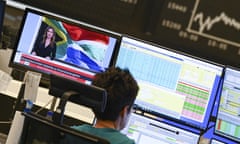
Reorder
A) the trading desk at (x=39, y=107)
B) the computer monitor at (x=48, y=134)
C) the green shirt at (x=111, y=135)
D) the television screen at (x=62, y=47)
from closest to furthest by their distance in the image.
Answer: the computer monitor at (x=48, y=134) < the green shirt at (x=111, y=135) < the television screen at (x=62, y=47) < the trading desk at (x=39, y=107)

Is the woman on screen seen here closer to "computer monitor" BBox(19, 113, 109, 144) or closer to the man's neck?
the man's neck

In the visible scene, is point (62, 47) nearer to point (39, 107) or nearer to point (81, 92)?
point (39, 107)

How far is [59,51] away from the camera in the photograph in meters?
2.37

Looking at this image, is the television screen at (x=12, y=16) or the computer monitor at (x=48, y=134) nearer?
the computer monitor at (x=48, y=134)

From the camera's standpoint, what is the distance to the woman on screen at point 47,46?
7.82ft

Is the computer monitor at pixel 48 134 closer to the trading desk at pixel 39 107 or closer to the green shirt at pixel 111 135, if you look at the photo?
the green shirt at pixel 111 135

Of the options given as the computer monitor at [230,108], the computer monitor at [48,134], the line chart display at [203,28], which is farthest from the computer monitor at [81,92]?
the computer monitor at [230,108]

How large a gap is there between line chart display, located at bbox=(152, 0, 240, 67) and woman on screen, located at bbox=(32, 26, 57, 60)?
43.7 inches

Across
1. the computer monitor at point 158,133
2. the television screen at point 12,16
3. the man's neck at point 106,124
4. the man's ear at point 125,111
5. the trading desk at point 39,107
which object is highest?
the television screen at point 12,16

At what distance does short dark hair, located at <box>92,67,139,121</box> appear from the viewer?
68.2 inches

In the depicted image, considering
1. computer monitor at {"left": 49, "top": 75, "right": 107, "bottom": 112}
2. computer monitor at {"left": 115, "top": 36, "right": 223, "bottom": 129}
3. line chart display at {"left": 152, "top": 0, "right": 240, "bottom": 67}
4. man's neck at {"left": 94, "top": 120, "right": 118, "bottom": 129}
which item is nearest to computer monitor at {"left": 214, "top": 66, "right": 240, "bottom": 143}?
computer monitor at {"left": 115, "top": 36, "right": 223, "bottom": 129}

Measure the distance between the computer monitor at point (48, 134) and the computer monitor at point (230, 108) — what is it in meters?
1.07

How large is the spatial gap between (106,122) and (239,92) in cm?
86

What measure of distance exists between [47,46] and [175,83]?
Result: 76cm
